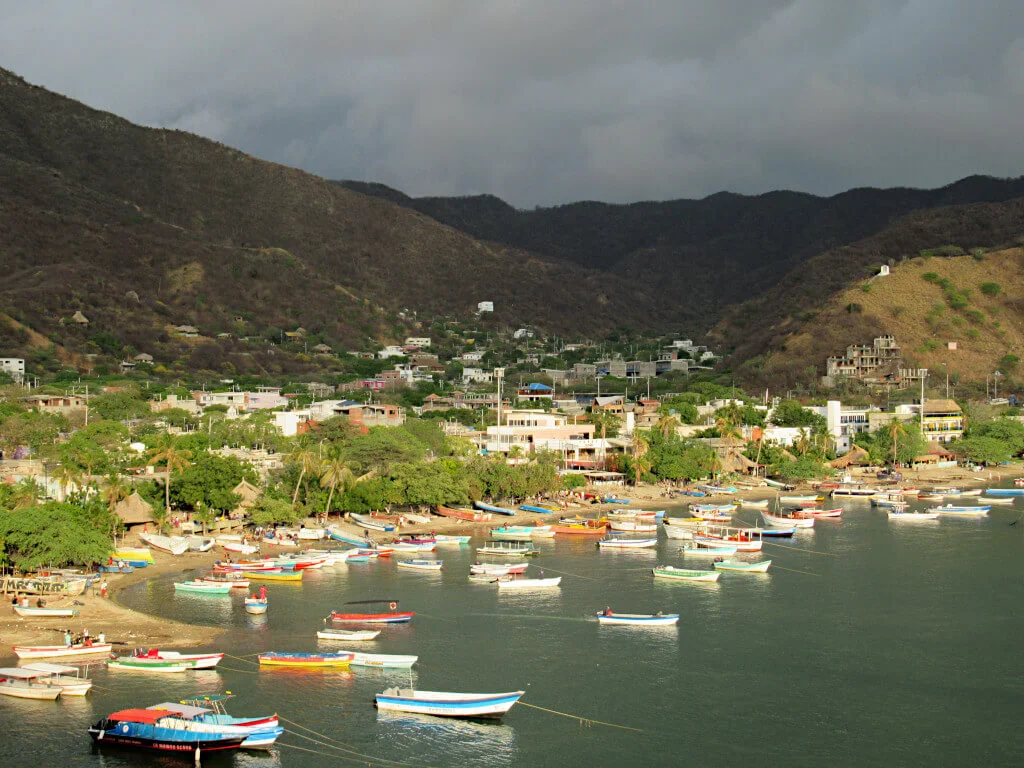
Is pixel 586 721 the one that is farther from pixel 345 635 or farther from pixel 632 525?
pixel 632 525

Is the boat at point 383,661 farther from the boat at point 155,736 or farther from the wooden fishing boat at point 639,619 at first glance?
the wooden fishing boat at point 639,619

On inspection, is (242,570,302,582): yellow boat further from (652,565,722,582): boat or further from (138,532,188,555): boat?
(652,565,722,582): boat

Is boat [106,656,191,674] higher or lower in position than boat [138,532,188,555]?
lower

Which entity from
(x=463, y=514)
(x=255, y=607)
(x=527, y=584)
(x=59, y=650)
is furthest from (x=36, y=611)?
(x=463, y=514)

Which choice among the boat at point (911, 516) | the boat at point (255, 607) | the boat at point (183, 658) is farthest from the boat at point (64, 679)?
the boat at point (911, 516)

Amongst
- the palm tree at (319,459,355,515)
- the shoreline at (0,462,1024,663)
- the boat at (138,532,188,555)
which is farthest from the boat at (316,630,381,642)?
the palm tree at (319,459,355,515)

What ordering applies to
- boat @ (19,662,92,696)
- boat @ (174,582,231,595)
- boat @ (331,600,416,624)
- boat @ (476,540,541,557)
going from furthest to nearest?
boat @ (476,540,541,557) → boat @ (174,582,231,595) → boat @ (331,600,416,624) → boat @ (19,662,92,696)

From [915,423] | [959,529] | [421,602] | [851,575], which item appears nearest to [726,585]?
[851,575]
